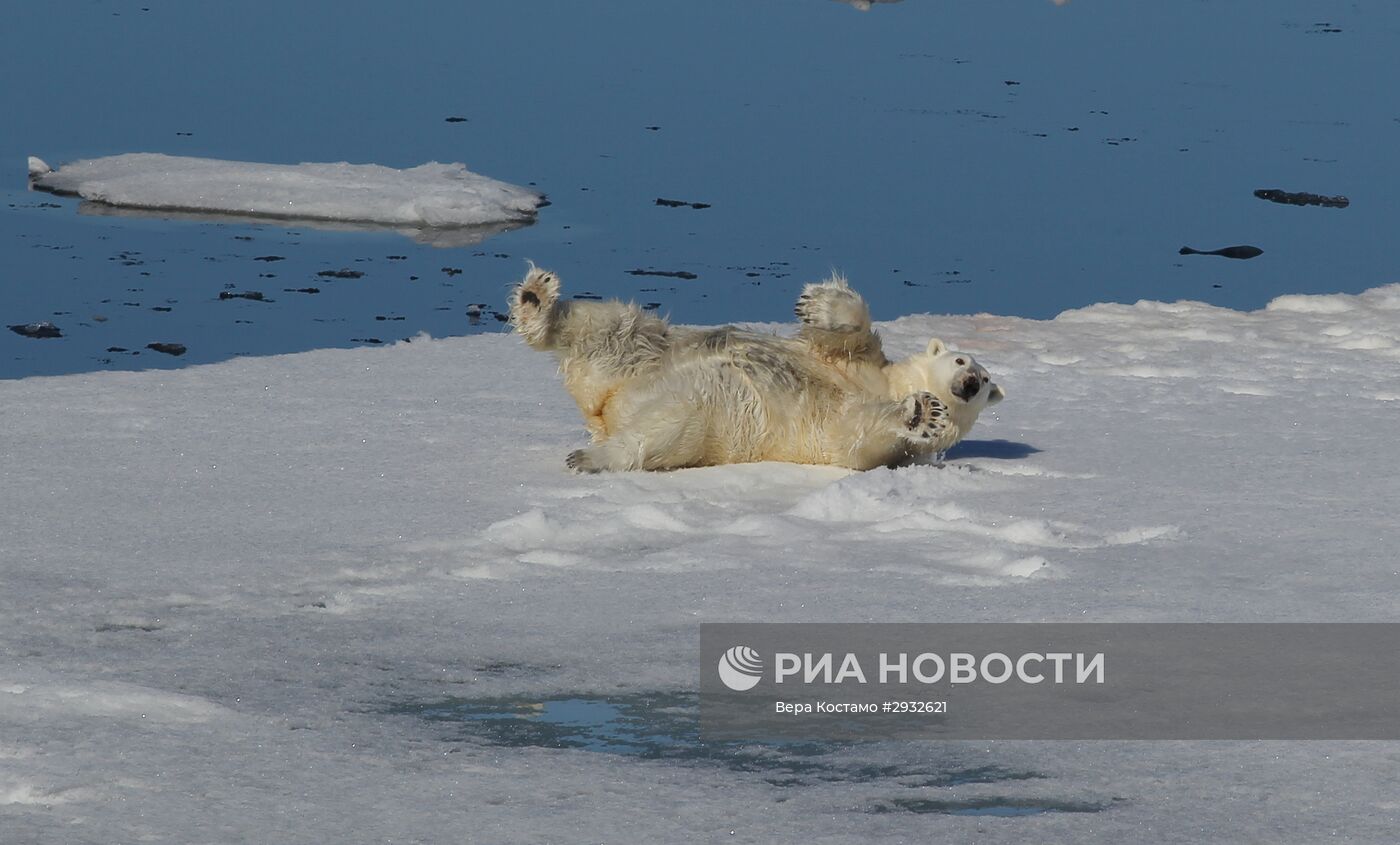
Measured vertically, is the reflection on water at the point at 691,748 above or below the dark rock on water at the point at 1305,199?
below

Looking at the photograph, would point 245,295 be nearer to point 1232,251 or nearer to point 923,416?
point 923,416

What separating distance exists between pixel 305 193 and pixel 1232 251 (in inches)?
232

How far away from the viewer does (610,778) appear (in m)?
2.90

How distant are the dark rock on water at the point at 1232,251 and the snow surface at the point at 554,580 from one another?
4.35 meters

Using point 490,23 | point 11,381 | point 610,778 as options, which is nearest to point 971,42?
point 490,23

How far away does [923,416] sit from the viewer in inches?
200

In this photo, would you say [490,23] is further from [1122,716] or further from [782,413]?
[1122,716]

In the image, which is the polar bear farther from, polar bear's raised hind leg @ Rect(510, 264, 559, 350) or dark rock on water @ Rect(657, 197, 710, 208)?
dark rock on water @ Rect(657, 197, 710, 208)

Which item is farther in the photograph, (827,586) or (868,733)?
(827,586)

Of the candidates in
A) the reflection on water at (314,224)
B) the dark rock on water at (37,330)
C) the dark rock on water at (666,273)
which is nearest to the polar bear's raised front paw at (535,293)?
the dark rock on water at (37,330)

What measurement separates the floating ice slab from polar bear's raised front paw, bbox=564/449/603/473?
6170 mm

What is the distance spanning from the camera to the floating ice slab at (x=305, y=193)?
11023mm

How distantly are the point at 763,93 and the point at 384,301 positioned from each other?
7246mm

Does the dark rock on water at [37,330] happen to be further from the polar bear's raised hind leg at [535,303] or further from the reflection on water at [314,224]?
the polar bear's raised hind leg at [535,303]
